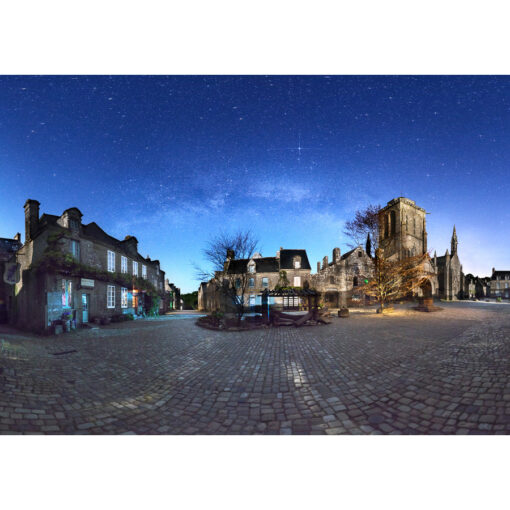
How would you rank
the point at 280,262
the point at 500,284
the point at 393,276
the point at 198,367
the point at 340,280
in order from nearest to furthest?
the point at 198,367 < the point at 393,276 < the point at 340,280 < the point at 280,262 < the point at 500,284

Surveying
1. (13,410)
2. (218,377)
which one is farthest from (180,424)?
(13,410)

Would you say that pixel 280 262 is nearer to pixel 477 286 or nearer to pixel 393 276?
pixel 393 276

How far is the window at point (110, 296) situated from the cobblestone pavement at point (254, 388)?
144 inches

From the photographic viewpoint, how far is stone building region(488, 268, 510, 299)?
45.7 m

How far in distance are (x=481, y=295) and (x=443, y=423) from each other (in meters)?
65.8

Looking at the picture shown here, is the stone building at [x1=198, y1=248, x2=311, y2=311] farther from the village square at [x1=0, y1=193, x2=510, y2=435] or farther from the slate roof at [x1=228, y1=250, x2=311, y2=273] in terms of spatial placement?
the village square at [x1=0, y1=193, x2=510, y2=435]

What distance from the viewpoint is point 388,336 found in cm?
605

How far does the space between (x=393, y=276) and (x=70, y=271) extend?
1469 centimetres

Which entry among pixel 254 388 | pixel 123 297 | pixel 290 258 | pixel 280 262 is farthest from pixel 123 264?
pixel 290 258

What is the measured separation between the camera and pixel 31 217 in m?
3.97

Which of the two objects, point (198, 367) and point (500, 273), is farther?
point (500, 273)

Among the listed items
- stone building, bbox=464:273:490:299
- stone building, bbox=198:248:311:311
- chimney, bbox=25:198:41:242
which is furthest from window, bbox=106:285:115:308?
stone building, bbox=464:273:490:299

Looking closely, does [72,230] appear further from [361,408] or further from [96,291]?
[361,408]

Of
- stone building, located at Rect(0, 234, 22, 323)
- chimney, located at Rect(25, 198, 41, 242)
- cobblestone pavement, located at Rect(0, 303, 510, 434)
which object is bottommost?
cobblestone pavement, located at Rect(0, 303, 510, 434)
